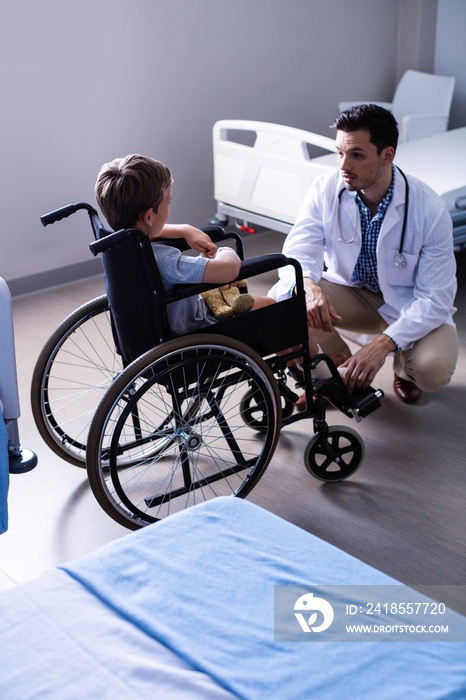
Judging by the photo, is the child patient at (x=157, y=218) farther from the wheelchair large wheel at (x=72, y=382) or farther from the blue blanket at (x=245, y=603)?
the blue blanket at (x=245, y=603)

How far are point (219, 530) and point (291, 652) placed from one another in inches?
12.5

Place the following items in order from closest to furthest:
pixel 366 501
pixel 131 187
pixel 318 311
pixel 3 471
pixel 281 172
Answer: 1. pixel 3 471
2. pixel 131 187
3. pixel 366 501
4. pixel 318 311
5. pixel 281 172

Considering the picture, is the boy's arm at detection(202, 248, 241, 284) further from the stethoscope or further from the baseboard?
the baseboard

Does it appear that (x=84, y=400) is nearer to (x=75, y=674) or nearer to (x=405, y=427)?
(x=405, y=427)

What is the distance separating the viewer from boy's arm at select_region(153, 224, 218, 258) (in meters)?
2.35

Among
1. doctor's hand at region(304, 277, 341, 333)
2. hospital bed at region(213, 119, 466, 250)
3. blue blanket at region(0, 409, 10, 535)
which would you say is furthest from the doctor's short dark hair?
blue blanket at region(0, 409, 10, 535)

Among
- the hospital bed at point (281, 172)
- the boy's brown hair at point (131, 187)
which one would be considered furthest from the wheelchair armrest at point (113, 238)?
the hospital bed at point (281, 172)

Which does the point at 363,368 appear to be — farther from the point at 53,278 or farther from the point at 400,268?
the point at 53,278

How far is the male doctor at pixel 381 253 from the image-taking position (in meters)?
2.71

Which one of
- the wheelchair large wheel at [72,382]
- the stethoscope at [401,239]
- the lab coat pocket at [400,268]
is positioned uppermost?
the stethoscope at [401,239]

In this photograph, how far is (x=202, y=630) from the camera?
1357 millimetres

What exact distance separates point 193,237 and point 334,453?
0.74 meters

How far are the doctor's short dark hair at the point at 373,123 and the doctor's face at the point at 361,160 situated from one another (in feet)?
0.05

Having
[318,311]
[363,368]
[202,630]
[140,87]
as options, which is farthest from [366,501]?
[140,87]
